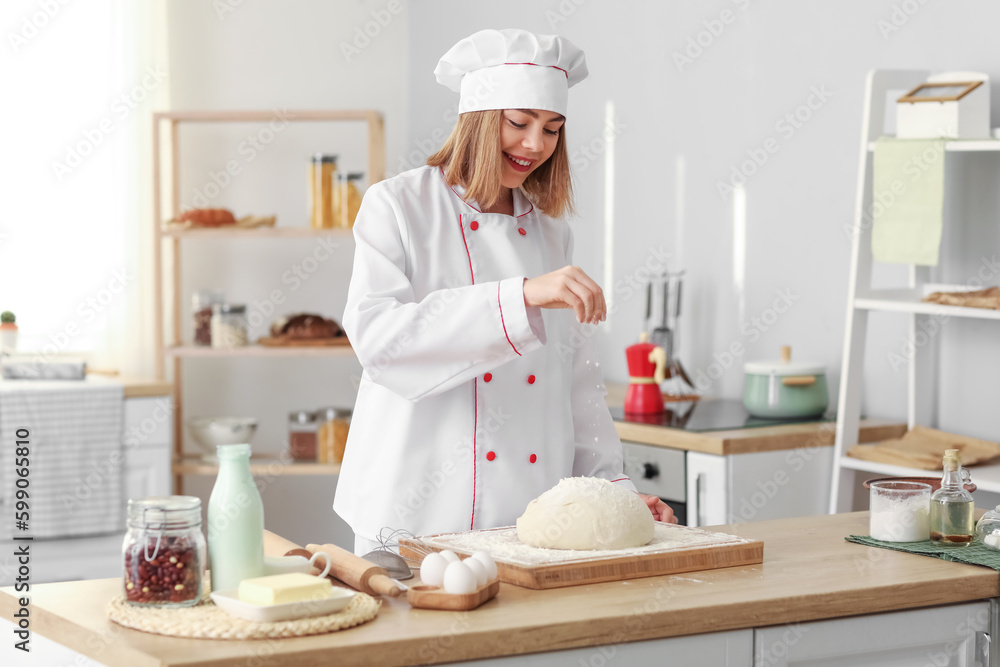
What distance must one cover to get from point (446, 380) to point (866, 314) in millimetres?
1396

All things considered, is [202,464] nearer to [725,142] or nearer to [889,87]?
[725,142]

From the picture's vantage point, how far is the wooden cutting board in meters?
1.37

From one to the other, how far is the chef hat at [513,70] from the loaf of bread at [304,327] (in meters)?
2.18

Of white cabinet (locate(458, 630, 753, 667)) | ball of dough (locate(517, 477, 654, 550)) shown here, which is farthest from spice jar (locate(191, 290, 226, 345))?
white cabinet (locate(458, 630, 753, 667))

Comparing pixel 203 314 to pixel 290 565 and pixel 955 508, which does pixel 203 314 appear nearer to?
pixel 290 565

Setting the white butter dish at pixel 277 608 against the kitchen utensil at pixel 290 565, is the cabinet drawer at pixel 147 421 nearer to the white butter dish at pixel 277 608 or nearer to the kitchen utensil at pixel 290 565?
the kitchen utensil at pixel 290 565

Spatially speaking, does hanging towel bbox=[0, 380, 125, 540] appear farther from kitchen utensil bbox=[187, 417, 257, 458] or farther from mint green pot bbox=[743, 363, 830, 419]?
mint green pot bbox=[743, 363, 830, 419]

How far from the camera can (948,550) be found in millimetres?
1566

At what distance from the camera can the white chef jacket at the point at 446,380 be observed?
1.62 m

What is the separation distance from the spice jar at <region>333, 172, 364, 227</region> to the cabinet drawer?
834 mm

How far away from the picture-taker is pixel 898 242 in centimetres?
249

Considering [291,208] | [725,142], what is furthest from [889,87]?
[291,208]

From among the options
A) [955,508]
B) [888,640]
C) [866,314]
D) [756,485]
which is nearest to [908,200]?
[866,314]

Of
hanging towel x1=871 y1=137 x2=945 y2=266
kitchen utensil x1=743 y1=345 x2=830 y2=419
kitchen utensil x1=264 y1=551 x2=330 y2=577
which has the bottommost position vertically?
kitchen utensil x1=264 y1=551 x2=330 y2=577
